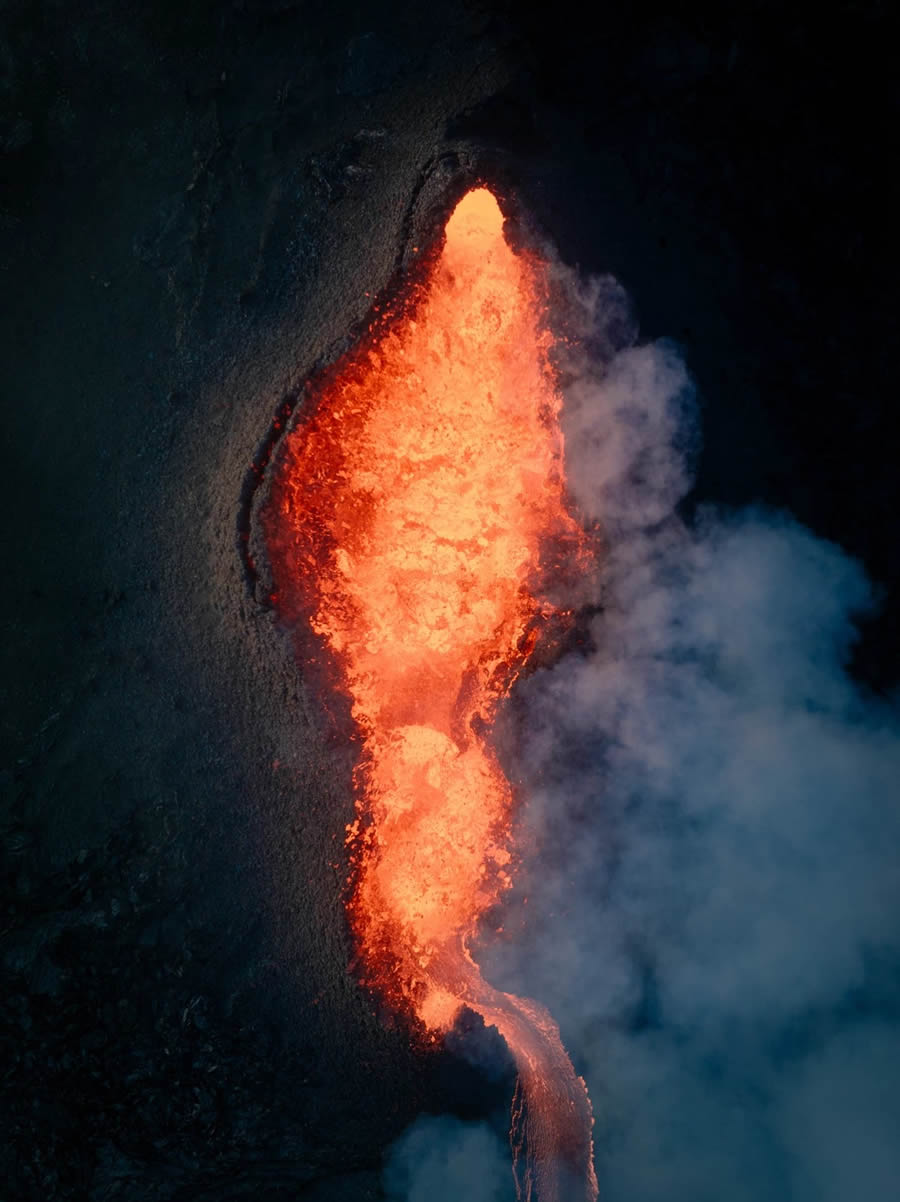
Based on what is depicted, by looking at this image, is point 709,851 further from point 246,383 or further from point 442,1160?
point 246,383

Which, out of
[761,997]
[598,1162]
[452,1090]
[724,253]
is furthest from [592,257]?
[598,1162]

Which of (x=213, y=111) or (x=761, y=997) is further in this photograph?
(x=761, y=997)

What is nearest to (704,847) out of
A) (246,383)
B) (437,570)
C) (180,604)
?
(437,570)

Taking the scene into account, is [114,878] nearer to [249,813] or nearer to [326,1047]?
[249,813]

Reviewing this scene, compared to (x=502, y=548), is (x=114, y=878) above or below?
below

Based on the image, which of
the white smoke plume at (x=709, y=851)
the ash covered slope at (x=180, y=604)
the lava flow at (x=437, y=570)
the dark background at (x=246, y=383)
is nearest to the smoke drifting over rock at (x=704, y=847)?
the white smoke plume at (x=709, y=851)

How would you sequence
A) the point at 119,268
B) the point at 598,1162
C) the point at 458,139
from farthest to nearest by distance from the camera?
the point at 598,1162 < the point at 119,268 < the point at 458,139
